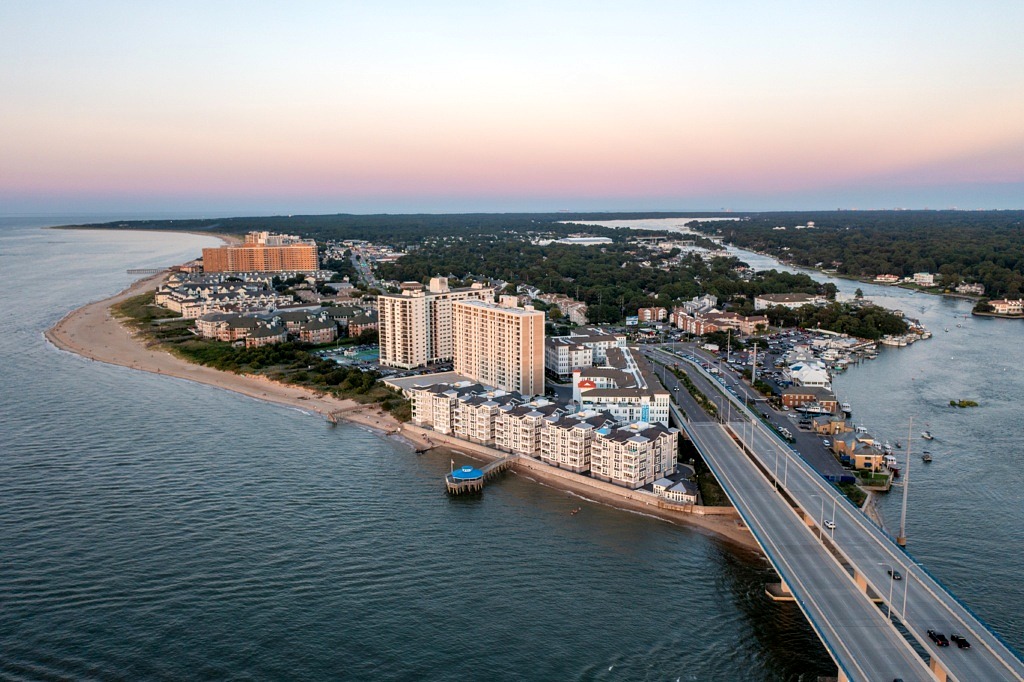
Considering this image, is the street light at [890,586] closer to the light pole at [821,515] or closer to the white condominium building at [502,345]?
the light pole at [821,515]

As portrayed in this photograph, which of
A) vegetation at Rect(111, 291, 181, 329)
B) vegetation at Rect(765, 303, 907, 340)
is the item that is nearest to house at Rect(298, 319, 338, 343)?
vegetation at Rect(111, 291, 181, 329)

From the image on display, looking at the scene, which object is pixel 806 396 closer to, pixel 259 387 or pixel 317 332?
pixel 259 387

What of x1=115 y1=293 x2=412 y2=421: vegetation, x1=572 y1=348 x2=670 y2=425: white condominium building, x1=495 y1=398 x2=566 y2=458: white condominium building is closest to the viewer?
x1=495 y1=398 x2=566 y2=458: white condominium building

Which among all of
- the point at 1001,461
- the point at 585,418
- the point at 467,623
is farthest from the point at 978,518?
the point at 467,623

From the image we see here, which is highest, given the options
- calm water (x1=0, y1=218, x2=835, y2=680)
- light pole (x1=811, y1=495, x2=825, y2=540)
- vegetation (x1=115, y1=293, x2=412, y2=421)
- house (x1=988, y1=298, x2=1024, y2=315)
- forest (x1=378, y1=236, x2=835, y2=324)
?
forest (x1=378, y1=236, x2=835, y2=324)

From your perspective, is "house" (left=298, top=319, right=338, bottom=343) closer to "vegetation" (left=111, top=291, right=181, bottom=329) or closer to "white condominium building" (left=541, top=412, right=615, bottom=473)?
"vegetation" (left=111, top=291, right=181, bottom=329)

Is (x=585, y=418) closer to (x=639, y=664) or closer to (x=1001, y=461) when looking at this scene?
(x=639, y=664)

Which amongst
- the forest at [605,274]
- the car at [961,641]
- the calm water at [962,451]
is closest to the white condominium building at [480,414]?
the calm water at [962,451]
